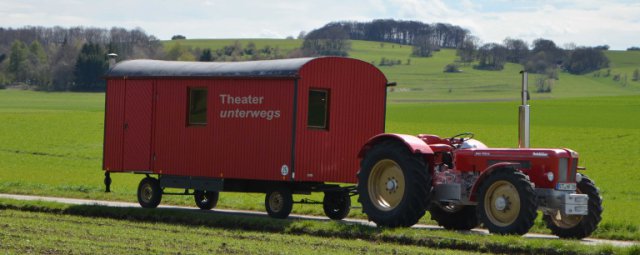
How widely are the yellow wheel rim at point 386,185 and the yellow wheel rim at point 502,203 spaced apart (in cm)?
185

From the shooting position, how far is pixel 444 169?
58.7ft

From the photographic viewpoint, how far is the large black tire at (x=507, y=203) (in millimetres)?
15641

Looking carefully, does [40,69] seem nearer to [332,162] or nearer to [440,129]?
[440,129]

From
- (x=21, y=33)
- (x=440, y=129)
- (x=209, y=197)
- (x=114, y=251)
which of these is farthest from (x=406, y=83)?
(x=114, y=251)

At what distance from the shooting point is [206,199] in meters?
23.5

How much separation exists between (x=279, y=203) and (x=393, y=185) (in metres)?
3.21

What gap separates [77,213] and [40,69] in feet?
348

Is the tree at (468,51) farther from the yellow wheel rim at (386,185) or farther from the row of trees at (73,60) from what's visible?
the yellow wheel rim at (386,185)

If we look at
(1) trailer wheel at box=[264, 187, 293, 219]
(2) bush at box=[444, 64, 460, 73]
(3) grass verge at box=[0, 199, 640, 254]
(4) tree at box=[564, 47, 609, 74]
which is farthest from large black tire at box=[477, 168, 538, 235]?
(2) bush at box=[444, 64, 460, 73]

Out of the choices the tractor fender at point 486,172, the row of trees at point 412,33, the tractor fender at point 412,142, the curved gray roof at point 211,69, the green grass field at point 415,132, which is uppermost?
the row of trees at point 412,33

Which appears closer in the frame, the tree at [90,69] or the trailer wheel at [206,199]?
the trailer wheel at [206,199]

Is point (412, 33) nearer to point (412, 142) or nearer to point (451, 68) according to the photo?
point (451, 68)

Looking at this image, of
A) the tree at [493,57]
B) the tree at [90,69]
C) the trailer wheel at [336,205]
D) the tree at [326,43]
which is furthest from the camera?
the tree at [493,57]

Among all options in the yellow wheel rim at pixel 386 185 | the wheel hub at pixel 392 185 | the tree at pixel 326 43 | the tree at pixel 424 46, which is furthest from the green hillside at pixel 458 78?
the wheel hub at pixel 392 185
